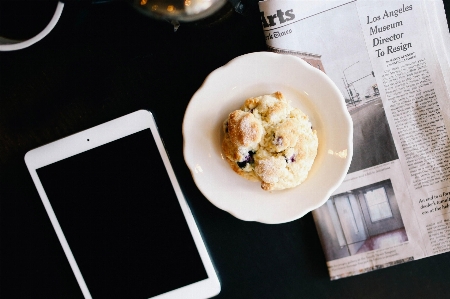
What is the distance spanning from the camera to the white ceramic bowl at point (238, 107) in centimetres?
67

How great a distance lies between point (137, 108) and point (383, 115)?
0.44 meters

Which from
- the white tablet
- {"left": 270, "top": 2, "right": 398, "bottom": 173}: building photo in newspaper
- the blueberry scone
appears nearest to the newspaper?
{"left": 270, "top": 2, "right": 398, "bottom": 173}: building photo in newspaper

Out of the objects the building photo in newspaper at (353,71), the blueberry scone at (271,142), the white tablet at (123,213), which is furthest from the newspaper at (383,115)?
the white tablet at (123,213)

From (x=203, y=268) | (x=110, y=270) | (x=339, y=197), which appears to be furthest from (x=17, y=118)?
(x=339, y=197)

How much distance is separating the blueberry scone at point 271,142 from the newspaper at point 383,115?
112mm

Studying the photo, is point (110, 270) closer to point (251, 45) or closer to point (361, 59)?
point (251, 45)

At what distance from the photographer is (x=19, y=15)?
0.59m

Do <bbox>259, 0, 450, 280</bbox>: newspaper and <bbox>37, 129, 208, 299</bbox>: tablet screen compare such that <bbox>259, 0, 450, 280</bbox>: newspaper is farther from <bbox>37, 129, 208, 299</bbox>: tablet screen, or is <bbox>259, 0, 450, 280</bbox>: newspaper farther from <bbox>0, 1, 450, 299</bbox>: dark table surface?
<bbox>37, 129, 208, 299</bbox>: tablet screen

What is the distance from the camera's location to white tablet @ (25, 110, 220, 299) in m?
0.73

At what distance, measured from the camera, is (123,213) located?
0.74 metres

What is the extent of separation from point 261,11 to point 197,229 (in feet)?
1.30

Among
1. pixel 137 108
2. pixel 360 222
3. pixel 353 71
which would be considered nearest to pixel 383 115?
pixel 353 71

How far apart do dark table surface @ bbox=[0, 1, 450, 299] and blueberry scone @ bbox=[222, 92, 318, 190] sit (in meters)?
0.11

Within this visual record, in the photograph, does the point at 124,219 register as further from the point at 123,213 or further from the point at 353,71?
the point at 353,71
